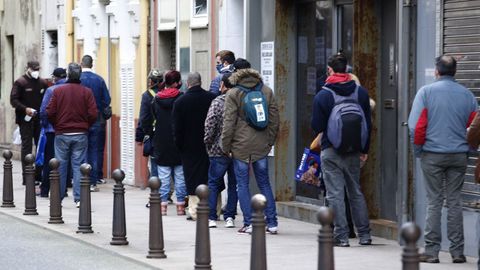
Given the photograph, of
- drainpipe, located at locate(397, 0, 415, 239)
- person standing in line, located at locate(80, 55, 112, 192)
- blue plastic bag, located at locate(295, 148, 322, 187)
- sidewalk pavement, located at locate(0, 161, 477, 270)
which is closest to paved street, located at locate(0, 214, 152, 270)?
sidewalk pavement, located at locate(0, 161, 477, 270)

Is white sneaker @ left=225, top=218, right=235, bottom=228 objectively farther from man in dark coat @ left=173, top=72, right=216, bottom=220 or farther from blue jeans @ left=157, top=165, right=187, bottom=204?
blue jeans @ left=157, top=165, right=187, bottom=204

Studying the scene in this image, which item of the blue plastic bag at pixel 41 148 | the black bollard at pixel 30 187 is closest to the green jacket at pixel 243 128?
the black bollard at pixel 30 187

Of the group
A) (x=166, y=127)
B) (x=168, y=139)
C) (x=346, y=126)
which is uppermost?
(x=346, y=126)

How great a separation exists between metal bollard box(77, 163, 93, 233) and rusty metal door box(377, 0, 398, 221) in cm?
327

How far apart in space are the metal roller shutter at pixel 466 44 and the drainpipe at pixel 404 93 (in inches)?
22.7

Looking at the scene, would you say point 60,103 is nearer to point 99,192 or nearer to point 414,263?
point 99,192

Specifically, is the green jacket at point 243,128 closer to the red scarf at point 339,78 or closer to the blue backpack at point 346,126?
the red scarf at point 339,78

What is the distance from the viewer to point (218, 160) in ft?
53.3

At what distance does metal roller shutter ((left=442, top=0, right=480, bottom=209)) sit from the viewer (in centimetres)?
1375

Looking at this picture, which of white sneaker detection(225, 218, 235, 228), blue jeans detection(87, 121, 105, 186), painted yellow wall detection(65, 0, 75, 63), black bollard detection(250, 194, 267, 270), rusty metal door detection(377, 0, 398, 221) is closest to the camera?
black bollard detection(250, 194, 267, 270)

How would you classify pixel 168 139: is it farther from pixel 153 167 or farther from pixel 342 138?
pixel 342 138

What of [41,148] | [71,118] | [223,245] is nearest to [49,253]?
[223,245]

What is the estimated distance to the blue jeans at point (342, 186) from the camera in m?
14.5

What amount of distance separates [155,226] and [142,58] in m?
10.5
